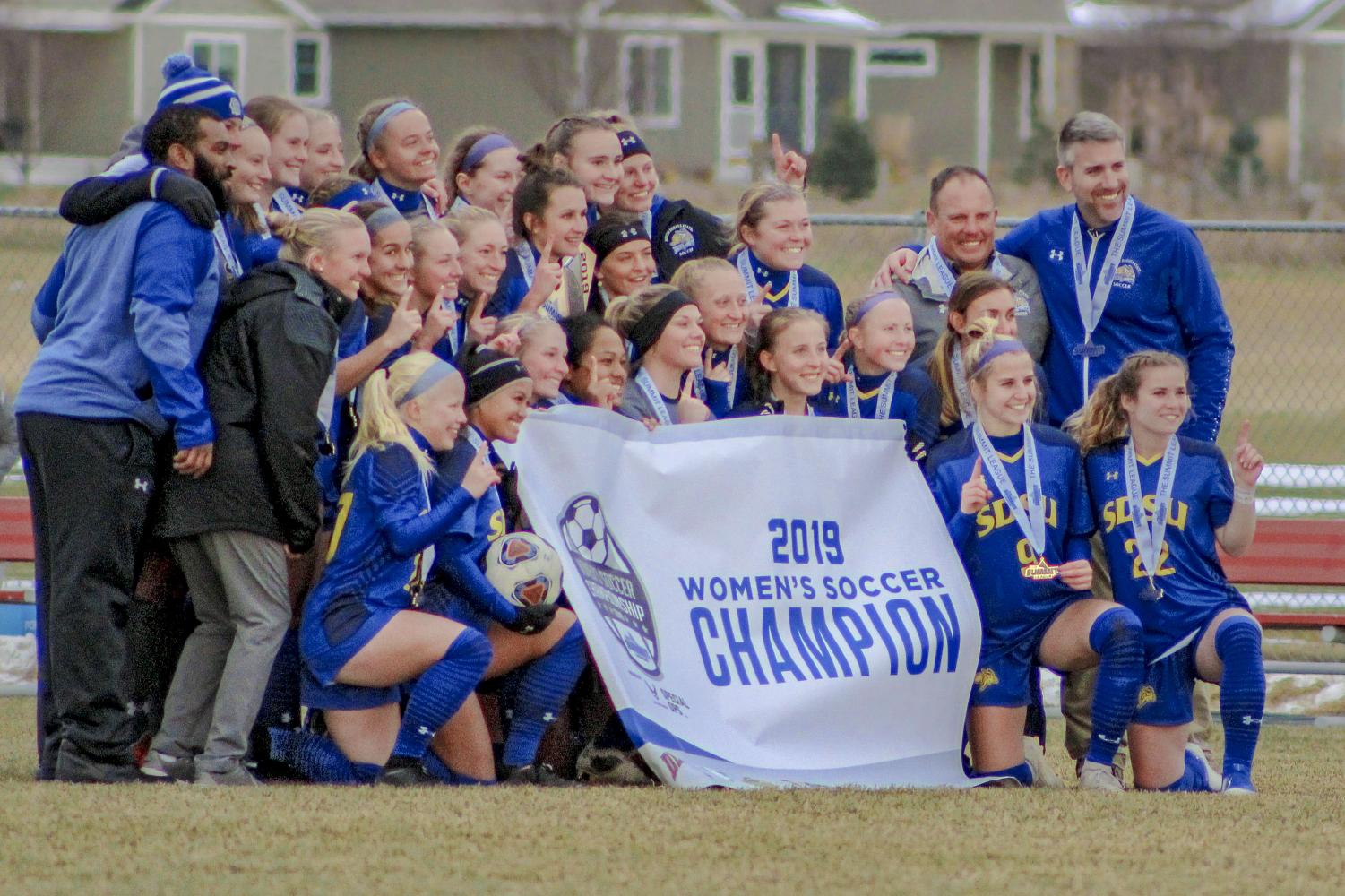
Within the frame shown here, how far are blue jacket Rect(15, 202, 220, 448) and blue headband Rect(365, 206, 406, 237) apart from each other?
1.97ft

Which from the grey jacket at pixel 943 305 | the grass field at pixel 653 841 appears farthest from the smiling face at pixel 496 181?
the grass field at pixel 653 841

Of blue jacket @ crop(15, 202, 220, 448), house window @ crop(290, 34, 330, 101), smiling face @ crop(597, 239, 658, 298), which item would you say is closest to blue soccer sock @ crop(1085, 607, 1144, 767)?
smiling face @ crop(597, 239, 658, 298)

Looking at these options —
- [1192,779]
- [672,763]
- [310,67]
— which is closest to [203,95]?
[672,763]

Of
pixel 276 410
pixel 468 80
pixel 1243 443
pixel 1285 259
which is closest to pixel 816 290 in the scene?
pixel 1243 443

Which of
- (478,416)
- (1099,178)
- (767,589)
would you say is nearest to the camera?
(478,416)

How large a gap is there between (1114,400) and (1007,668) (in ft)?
3.27

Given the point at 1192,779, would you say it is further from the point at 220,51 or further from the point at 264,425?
the point at 220,51

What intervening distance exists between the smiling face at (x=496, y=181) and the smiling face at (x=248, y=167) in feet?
4.31

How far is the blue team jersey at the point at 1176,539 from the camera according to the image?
22.3 feet

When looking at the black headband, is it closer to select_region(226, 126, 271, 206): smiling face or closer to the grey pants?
select_region(226, 126, 271, 206): smiling face

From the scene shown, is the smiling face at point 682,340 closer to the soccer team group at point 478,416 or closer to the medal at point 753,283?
the soccer team group at point 478,416

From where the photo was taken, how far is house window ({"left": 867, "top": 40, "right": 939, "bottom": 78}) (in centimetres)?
4456

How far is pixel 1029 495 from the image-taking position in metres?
6.81

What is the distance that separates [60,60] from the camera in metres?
40.1
